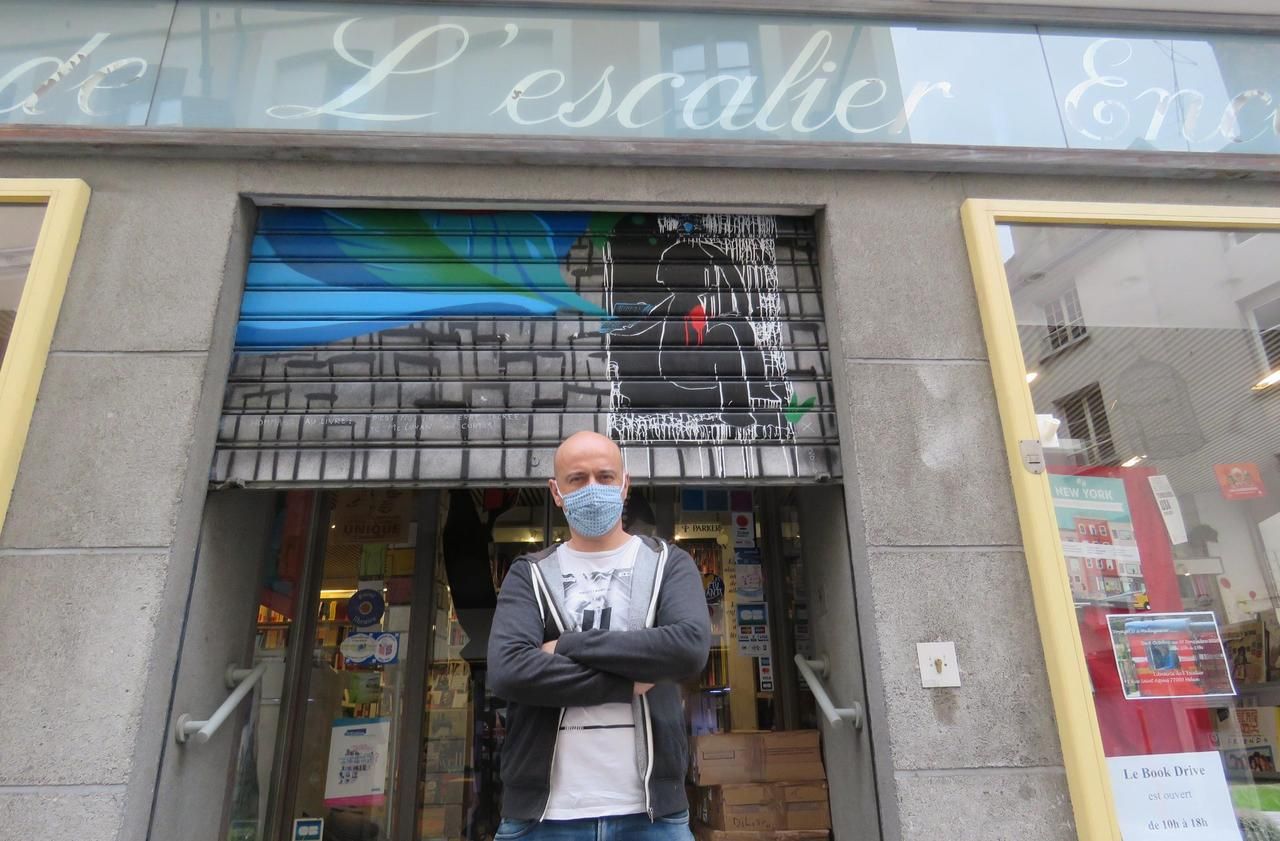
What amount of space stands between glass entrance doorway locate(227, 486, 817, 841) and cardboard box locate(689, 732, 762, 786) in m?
0.37

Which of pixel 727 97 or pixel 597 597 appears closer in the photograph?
pixel 597 597

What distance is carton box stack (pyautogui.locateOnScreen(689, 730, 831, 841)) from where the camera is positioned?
4.23 metres

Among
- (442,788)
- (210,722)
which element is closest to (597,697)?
(210,722)

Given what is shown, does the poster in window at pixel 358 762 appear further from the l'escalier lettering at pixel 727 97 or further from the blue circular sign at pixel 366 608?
the l'escalier lettering at pixel 727 97

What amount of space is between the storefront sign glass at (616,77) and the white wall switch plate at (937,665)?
8.13ft

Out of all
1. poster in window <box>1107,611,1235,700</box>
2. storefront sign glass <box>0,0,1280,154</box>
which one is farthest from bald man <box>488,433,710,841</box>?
storefront sign glass <box>0,0,1280,154</box>

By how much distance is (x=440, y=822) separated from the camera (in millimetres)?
4992

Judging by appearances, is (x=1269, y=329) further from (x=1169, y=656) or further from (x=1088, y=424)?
(x=1169, y=656)

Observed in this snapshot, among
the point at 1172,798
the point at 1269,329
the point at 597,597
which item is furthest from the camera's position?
the point at 1269,329

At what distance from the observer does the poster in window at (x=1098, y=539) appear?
→ 10.9 feet

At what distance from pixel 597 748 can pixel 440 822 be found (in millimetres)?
3318

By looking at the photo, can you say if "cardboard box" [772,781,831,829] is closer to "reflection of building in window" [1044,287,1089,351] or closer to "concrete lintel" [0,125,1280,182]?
"reflection of building in window" [1044,287,1089,351]

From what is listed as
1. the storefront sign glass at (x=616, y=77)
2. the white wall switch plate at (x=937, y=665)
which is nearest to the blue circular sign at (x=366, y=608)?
the storefront sign glass at (x=616, y=77)

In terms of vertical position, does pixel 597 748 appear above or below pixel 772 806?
above
